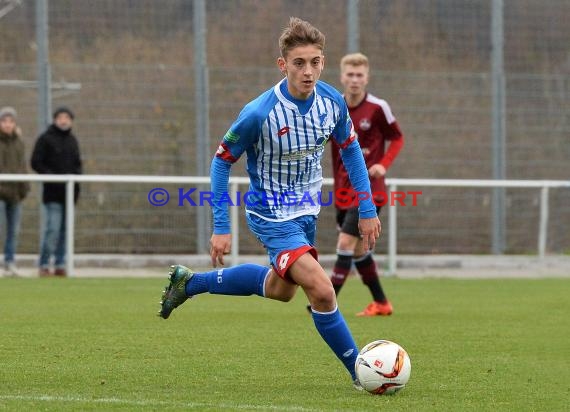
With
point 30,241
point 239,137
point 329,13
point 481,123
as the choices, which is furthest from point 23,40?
point 239,137

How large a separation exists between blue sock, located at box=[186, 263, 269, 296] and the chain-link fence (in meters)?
8.93

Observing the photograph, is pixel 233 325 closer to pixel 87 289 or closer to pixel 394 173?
pixel 87 289

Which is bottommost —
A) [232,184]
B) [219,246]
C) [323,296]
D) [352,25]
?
[323,296]

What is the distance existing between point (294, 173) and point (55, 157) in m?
8.43

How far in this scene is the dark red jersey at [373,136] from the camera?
9766 mm

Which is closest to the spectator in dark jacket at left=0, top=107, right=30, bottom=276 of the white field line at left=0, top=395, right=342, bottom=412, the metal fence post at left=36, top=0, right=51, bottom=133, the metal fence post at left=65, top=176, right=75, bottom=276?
the metal fence post at left=65, top=176, right=75, bottom=276

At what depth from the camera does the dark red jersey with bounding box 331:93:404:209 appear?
9.77m

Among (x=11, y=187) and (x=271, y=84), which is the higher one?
(x=271, y=84)

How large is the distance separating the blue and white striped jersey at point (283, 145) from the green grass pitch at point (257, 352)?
94 centimetres

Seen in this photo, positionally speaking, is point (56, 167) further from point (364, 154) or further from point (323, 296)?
point (323, 296)

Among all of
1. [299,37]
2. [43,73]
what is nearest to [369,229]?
[299,37]

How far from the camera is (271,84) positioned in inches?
653

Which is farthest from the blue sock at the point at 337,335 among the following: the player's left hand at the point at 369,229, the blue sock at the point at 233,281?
the blue sock at the point at 233,281

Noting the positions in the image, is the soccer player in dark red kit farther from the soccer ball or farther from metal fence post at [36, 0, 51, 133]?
metal fence post at [36, 0, 51, 133]
